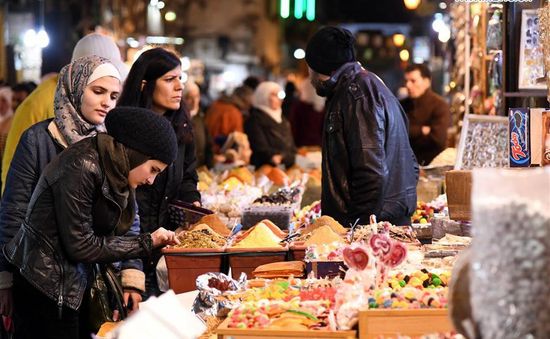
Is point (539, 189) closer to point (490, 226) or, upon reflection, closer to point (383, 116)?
point (490, 226)

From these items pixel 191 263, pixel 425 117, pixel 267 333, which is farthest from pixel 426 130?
pixel 267 333

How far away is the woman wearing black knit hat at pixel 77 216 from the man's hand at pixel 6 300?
0.10 metres

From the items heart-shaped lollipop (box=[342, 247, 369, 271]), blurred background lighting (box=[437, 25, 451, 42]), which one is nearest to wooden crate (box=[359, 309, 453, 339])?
heart-shaped lollipop (box=[342, 247, 369, 271])

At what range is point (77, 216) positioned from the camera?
5.03 meters

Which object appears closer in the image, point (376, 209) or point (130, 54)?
point (376, 209)

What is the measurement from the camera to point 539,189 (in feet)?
9.55

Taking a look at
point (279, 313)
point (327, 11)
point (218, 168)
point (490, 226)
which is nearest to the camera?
point (490, 226)

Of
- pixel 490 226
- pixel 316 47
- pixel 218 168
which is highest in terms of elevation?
pixel 316 47

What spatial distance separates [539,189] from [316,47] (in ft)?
12.0

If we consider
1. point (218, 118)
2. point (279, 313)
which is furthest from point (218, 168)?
point (279, 313)

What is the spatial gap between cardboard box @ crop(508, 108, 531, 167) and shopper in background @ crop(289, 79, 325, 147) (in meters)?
11.8

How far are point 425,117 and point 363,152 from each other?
5.98 m

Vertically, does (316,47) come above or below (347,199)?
above

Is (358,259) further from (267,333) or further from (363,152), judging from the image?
(363,152)
